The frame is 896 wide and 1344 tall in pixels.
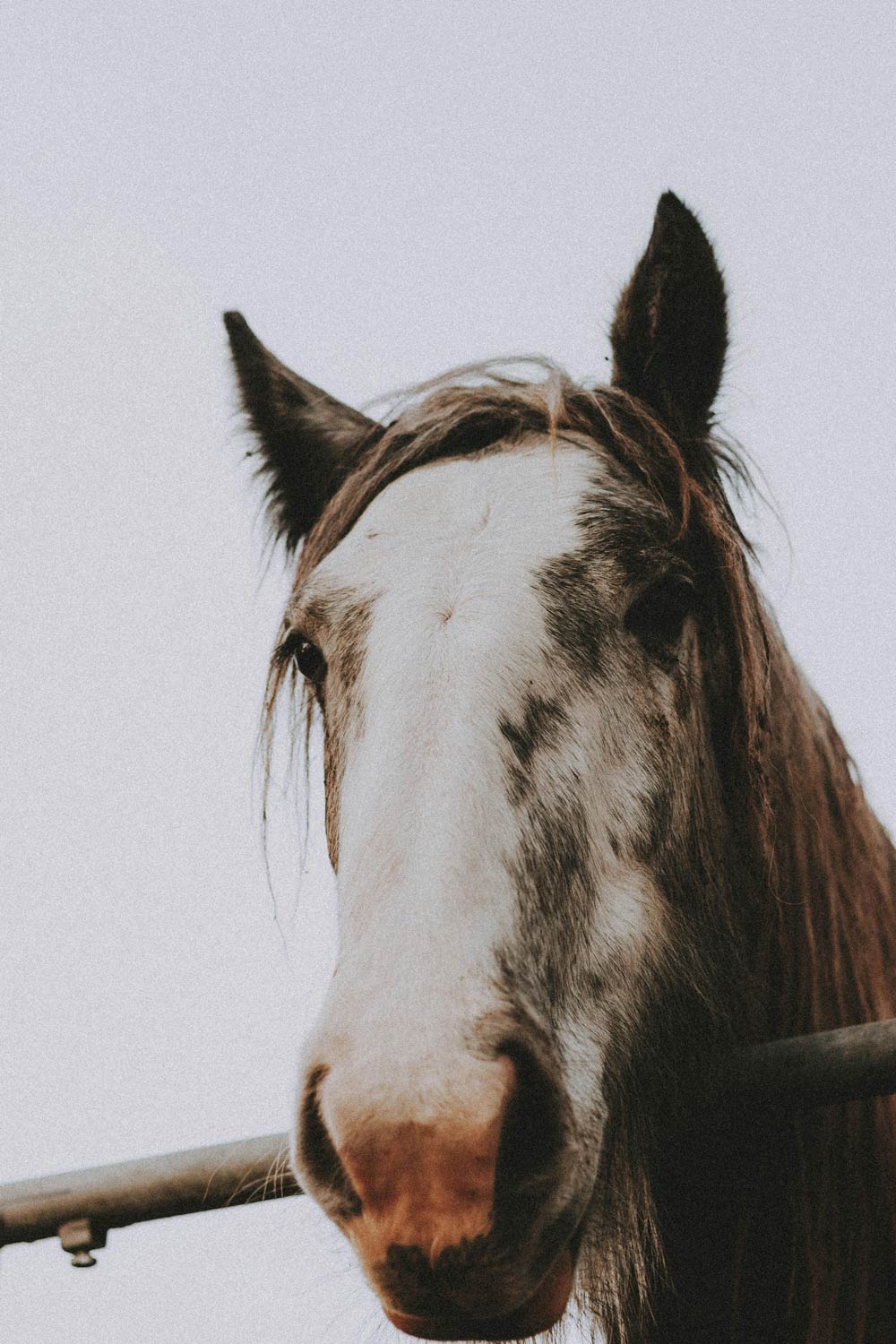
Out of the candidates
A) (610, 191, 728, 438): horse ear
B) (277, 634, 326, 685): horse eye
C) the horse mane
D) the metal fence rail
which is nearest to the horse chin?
the horse mane

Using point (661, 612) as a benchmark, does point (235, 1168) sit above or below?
below

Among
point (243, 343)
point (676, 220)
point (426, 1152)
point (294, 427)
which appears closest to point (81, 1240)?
point (426, 1152)

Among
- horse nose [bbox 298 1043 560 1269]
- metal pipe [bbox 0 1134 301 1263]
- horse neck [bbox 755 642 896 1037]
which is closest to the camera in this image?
horse nose [bbox 298 1043 560 1269]

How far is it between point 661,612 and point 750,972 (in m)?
0.75

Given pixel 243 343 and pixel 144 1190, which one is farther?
pixel 243 343

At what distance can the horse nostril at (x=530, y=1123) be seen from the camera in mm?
1346

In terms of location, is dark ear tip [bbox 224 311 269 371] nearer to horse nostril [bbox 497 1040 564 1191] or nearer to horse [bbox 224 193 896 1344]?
horse [bbox 224 193 896 1344]

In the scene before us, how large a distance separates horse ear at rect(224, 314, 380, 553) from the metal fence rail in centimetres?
A: 179

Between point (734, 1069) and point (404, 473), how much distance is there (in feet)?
4.85

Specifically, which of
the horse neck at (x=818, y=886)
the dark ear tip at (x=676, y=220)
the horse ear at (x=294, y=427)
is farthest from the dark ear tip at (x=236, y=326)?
the horse neck at (x=818, y=886)

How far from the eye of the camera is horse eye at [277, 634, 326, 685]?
2.33 metres

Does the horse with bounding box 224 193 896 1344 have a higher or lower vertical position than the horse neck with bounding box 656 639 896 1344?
higher

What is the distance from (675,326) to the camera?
2.55 m

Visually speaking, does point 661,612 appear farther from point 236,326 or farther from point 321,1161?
point 236,326
